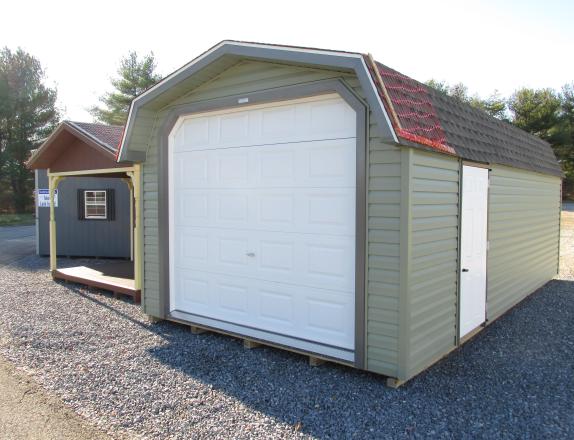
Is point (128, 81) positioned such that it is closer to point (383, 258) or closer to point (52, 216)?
point (52, 216)

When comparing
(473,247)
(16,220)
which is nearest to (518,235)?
(473,247)

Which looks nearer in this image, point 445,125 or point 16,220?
point 445,125

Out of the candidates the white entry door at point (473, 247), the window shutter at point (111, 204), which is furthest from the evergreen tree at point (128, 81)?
the white entry door at point (473, 247)

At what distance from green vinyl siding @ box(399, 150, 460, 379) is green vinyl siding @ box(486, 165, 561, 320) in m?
1.48

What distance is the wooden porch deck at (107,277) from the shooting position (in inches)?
313

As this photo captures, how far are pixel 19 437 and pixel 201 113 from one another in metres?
3.82

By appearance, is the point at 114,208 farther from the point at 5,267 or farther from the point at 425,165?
the point at 425,165

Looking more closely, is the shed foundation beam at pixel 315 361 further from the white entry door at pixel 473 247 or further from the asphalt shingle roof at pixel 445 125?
the asphalt shingle roof at pixel 445 125

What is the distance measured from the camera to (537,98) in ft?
114

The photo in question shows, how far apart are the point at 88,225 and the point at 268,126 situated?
29.0 ft

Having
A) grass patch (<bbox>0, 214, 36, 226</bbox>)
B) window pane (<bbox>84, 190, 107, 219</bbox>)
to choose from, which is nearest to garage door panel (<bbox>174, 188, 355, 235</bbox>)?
window pane (<bbox>84, 190, 107, 219</bbox>)

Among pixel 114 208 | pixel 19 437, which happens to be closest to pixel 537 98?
pixel 114 208

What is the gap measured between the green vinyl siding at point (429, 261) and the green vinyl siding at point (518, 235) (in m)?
1.48

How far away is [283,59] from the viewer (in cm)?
453
